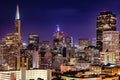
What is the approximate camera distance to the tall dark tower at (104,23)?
43.5 meters

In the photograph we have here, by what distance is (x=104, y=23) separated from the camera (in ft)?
145

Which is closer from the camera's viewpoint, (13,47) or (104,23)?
(13,47)

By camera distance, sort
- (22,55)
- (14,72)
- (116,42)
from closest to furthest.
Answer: (14,72) → (22,55) → (116,42)

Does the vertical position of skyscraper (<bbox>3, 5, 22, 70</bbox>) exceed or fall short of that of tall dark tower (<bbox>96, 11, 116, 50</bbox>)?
it falls short

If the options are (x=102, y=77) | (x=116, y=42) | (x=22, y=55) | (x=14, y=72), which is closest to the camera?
(x=14, y=72)

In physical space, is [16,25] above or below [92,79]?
above

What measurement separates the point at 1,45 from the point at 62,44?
34.4 ft

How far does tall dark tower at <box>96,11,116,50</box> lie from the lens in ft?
143

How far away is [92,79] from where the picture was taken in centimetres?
1841

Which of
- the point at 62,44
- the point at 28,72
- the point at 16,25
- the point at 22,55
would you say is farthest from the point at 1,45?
the point at 28,72

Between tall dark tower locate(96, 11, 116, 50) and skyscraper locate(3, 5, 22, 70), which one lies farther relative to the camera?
tall dark tower locate(96, 11, 116, 50)

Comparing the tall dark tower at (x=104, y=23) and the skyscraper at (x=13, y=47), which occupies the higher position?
the tall dark tower at (x=104, y=23)

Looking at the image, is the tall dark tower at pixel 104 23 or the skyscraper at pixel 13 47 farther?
the tall dark tower at pixel 104 23

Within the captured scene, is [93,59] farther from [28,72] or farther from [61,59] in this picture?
[28,72]
